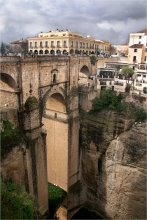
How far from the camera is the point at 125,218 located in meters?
16.9

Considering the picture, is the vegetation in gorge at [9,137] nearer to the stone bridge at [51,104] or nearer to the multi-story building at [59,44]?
the stone bridge at [51,104]

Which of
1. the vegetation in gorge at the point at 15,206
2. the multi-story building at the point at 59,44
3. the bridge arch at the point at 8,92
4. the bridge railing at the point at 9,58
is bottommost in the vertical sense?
the vegetation in gorge at the point at 15,206

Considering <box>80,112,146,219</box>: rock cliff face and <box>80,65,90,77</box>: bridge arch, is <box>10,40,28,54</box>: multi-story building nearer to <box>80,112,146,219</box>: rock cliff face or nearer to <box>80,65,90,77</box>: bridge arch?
<box>80,65,90,77</box>: bridge arch

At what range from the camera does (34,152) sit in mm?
13398

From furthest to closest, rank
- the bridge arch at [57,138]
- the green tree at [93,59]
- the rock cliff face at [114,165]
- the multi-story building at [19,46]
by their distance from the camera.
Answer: the multi-story building at [19,46], the green tree at [93,59], the bridge arch at [57,138], the rock cliff face at [114,165]

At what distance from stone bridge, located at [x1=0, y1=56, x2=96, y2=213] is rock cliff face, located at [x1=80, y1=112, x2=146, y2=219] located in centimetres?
109

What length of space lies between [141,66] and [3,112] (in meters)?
15.7

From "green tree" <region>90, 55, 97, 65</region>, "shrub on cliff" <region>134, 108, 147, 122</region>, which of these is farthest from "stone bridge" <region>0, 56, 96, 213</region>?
"shrub on cliff" <region>134, 108, 147, 122</region>

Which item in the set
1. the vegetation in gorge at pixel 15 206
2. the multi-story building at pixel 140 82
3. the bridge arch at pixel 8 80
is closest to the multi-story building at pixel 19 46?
the multi-story building at pixel 140 82

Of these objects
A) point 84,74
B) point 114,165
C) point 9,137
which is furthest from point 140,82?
point 9,137

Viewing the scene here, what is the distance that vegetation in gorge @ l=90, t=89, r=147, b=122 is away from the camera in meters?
16.7

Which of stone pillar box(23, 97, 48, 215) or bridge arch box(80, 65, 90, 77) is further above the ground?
bridge arch box(80, 65, 90, 77)

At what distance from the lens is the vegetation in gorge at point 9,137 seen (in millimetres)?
11789

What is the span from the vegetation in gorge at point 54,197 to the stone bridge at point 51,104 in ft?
1.58
